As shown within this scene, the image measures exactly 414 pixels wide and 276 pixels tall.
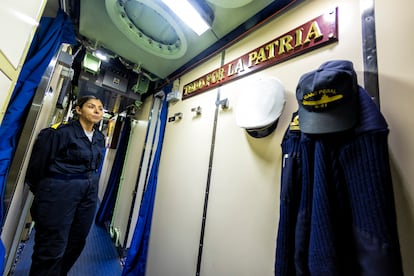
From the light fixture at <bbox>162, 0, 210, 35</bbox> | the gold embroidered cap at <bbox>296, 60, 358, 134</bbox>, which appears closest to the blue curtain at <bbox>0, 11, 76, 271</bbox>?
the light fixture at <bbox>162, 0, 210, 35</bbox>

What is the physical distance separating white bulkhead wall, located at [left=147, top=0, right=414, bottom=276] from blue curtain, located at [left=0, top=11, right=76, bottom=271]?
1.05 meters

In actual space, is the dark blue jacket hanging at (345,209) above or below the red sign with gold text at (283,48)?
below

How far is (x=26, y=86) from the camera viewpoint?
3.26ft

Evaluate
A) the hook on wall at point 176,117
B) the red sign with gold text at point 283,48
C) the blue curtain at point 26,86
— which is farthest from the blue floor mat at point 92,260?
the red sign with gold text at point 283,48

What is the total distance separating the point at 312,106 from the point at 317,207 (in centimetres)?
37

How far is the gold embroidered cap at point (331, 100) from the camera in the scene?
585 millimetres

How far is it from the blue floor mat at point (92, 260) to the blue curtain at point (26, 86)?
1.29 m

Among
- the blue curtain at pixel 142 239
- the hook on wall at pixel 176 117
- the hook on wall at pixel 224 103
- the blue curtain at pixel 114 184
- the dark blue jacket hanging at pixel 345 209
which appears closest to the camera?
the dark blue jacket hanging at pixel 345 209

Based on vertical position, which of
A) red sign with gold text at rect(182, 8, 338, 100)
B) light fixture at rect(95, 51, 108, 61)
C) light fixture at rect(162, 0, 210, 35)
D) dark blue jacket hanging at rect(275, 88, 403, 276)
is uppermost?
light fixture at rect(95, 51, 108, 61)

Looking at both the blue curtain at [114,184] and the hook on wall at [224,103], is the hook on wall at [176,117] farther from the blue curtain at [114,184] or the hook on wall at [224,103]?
the blue curtain at [114,184]

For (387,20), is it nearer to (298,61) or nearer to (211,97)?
(298,61)

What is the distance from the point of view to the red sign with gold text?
87 cm

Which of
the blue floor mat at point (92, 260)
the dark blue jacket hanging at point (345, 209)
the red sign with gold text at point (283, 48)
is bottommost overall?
the blue floor mat at point (92, 260)

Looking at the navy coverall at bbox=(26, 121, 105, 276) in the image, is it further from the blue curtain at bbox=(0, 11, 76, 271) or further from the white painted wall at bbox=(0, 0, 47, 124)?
the white painted wall at bbox=(0, 0, 47, 124)
